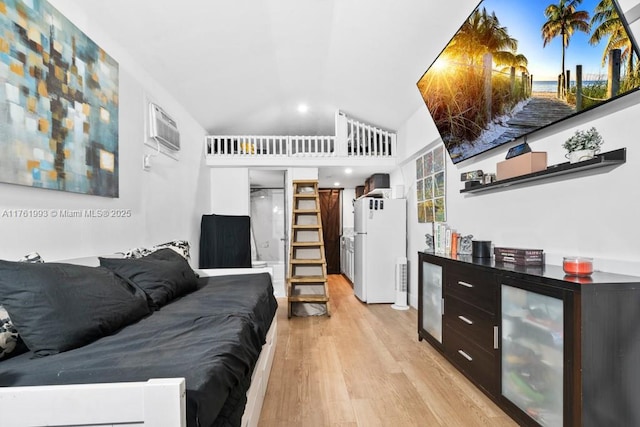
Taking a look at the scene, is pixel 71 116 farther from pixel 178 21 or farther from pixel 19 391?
pixel 19 391

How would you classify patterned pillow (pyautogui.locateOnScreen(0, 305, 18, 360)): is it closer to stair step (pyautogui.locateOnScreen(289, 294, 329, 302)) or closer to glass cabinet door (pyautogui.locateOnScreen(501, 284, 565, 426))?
glass cabinet door (pyautogui.locateOnScreen(501, 284, 565, 426))

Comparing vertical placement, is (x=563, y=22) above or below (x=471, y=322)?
above

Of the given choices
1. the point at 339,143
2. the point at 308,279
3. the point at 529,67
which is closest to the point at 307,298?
the point at 308,279

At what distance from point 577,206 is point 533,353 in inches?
31.6

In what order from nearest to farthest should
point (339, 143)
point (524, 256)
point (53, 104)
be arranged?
1. point (53, 104)
2. point (524, 256)
3. point (339, 143)

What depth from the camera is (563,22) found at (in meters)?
1.48

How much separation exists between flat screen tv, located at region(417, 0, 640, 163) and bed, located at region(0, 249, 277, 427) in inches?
76.1

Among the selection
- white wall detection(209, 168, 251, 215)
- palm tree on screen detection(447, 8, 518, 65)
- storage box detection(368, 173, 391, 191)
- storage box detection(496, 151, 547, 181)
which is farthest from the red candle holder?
white wall detection(209, 168, 251, 215)

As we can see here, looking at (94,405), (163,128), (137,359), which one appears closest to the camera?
(94,405)

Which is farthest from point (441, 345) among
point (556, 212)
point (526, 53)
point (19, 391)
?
point (19, 391)

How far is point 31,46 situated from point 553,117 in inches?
106

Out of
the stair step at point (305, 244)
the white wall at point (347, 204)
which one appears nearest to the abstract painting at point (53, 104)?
the stair step at point (305, 244)

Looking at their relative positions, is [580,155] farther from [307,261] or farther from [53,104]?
[307,261]

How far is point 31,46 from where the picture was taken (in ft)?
5.11
